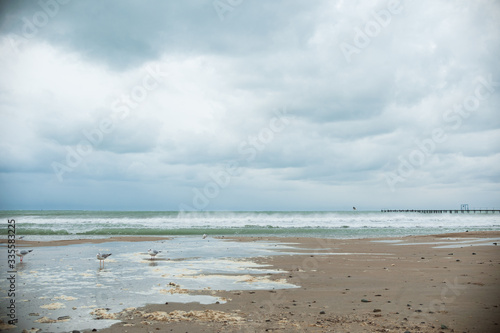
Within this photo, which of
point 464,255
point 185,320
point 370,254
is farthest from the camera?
point 370,254

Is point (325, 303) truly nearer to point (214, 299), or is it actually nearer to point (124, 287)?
point (214, 299)

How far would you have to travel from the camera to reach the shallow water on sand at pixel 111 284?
796cm

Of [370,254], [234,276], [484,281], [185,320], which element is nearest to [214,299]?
[185,320]

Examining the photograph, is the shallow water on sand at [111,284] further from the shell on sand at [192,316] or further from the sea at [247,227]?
the sea at [247,227]

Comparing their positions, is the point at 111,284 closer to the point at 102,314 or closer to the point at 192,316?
the point at 102,314

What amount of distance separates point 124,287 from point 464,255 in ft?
50.0

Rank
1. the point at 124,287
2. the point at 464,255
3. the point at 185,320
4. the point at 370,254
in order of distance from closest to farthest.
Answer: the point at 185,320 < the point at 124,287 < the point at 464,255 < the point at 370,254

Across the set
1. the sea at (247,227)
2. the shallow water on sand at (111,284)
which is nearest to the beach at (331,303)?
the shallow water on sand at (111,284)

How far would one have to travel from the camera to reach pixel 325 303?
8.70 m

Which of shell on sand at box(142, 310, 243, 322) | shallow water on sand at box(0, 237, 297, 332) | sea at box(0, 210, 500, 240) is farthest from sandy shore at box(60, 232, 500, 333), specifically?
sea at box(0, 210, 500, 240)

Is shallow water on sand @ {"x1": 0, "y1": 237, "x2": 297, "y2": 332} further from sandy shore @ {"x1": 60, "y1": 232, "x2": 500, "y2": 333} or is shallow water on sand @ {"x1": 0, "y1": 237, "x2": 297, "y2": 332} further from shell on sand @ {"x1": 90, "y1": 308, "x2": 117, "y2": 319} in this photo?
sandy shore @ {"x1": 60, "y1": 232, "x2": 500, "y2": 333}

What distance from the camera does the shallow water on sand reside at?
796cm

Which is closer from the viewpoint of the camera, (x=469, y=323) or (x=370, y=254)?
(x=469, y=323)

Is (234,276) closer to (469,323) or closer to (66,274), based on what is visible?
(66,274)
